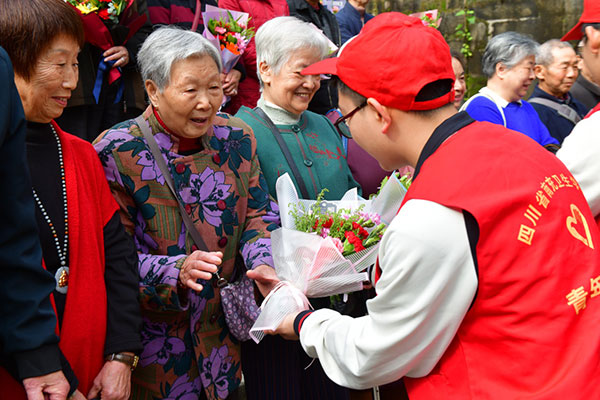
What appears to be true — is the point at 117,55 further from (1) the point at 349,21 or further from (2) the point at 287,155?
(1) the point at 349,21

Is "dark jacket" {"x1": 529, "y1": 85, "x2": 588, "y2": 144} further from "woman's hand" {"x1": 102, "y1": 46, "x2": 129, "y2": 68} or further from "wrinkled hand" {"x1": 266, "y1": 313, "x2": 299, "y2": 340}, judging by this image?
"wrinkled hand" {"x1": 266, "y1": 313, "x2": 299, "y2": 340}

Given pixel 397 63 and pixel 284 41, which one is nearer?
pixel 397 63

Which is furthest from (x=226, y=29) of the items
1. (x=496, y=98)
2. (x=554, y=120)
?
(x=554, y=120)

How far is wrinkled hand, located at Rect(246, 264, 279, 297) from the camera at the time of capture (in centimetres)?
259

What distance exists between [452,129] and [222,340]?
146 centimetres

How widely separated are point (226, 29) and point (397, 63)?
2.15m

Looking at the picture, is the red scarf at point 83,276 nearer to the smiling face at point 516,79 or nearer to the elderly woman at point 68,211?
the elderly woman at point 68,211

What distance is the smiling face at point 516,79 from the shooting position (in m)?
5.29

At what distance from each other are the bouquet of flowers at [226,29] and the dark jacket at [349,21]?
2.56 m

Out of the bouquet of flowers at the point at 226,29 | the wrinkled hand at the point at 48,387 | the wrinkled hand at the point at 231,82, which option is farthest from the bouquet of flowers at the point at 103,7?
the wrinkled hand at the point at 48,387

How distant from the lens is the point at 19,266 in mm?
1671

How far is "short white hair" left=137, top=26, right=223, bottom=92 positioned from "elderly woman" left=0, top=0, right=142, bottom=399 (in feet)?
1.43

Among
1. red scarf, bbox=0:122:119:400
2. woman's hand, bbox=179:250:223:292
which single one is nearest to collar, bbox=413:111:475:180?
woman's hand, bbox=179:250:223:292

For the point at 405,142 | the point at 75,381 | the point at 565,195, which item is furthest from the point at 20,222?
the point at 565,195
